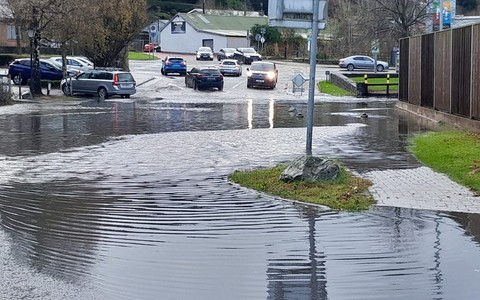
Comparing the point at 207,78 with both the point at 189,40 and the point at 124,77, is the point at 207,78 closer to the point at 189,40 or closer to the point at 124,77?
the point at 124,77

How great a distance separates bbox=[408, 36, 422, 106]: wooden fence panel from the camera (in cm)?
2980

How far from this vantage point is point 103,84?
136 feet

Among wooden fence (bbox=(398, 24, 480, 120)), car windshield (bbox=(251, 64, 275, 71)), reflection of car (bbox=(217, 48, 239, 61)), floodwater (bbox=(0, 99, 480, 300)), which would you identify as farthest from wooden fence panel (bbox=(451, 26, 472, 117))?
reflection of car (bbox=(217, 48, 239, 61))

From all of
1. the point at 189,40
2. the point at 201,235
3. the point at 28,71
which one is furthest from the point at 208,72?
the point at 189,40

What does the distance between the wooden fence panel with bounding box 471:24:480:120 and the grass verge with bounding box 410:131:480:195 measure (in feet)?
2.44

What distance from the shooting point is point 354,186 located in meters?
12.5

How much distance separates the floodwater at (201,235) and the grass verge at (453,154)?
50cm

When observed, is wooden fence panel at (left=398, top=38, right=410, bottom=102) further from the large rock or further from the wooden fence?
the large rock

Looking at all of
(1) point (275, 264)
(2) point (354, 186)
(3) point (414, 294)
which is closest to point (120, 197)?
(2) point (354, 186)

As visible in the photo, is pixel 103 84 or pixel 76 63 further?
pixel 76 63

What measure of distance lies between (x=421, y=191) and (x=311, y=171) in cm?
167

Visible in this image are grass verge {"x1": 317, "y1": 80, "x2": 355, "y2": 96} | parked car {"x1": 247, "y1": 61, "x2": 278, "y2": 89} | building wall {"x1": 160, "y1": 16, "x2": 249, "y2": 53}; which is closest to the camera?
grass verge {"x1": 317, "y1": 80, "x2": 355, "y2": 96}

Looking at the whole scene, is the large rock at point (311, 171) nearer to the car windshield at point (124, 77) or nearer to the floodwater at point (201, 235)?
the floodwater at point (201, 235)

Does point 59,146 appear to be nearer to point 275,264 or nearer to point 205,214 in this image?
point 205,214
